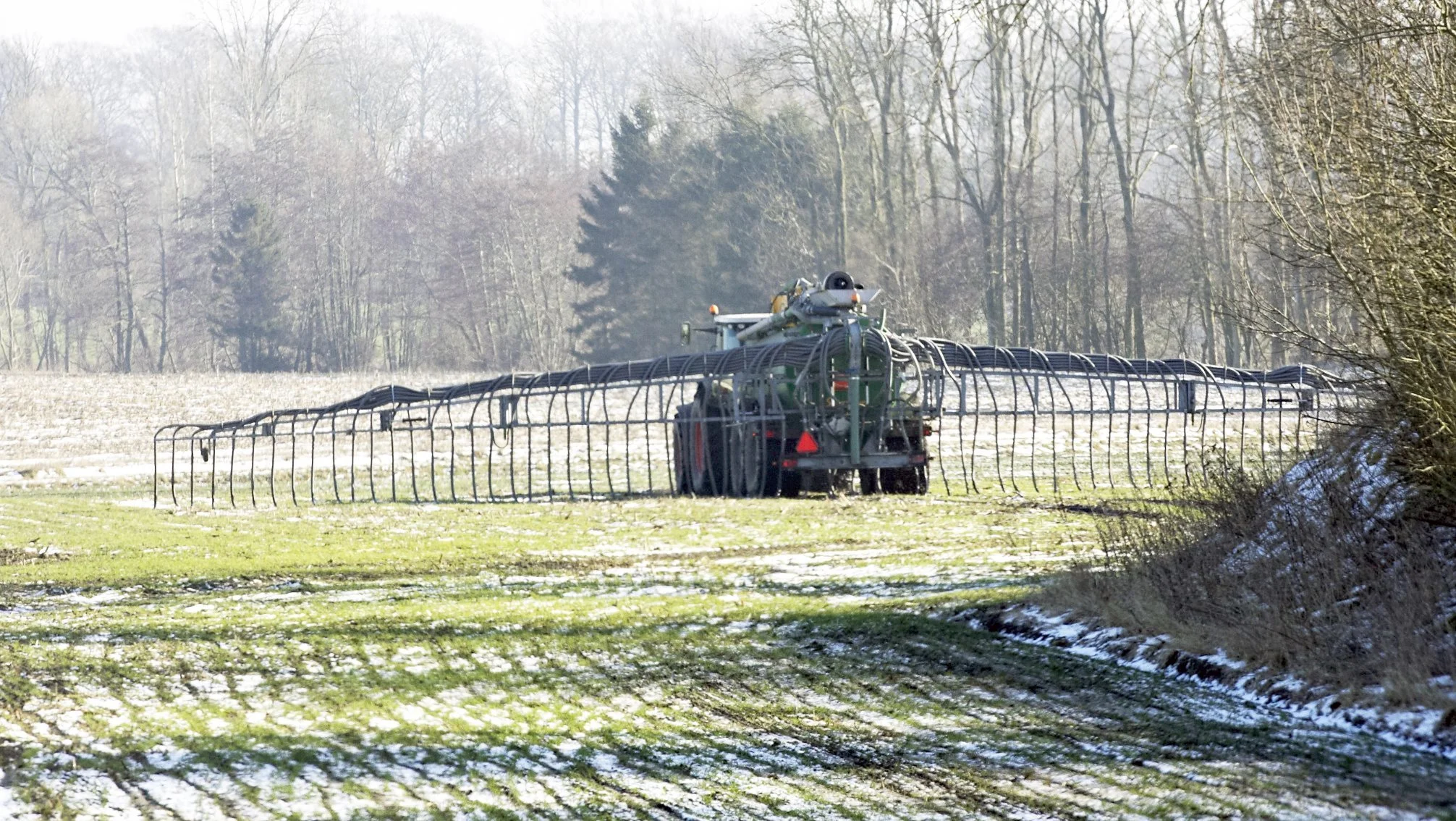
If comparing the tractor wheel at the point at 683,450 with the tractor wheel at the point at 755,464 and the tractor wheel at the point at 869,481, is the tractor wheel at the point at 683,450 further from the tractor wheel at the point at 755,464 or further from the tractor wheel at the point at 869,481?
the tractor wheel at the point at 869,481

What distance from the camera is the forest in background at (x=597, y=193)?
4519 centimetres

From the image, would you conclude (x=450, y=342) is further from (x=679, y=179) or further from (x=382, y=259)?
(x=679, y=179)

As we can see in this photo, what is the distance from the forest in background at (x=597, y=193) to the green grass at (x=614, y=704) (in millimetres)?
23466

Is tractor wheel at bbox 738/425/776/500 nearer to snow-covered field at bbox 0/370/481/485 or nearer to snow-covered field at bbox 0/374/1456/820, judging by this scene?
snow-covered field at bbox 0/374/1456/820

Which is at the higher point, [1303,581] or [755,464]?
[755,464]

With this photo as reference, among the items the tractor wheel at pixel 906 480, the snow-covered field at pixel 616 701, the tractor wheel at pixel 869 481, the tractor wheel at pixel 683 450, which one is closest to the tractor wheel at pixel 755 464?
the tractor wheel at pixel 683 450

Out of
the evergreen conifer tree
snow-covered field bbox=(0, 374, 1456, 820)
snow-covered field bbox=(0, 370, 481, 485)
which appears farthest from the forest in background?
snow-covered field bbox=(0, 374, 1456, 820)

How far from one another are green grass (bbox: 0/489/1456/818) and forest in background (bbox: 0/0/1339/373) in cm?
2347

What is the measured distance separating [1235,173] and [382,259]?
41.8 metres

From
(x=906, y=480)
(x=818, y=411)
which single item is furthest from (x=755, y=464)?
(x=906, y=480)

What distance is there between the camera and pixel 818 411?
1909cm

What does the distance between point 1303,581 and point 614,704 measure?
3.49m

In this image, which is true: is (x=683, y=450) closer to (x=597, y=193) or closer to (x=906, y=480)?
(x=906, y=480)

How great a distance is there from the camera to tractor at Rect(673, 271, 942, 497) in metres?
18.6
